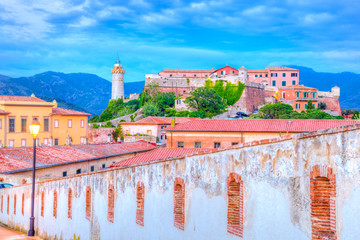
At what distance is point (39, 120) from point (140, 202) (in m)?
51.7

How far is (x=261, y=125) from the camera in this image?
4900 cm

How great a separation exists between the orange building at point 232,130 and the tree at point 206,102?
122ft

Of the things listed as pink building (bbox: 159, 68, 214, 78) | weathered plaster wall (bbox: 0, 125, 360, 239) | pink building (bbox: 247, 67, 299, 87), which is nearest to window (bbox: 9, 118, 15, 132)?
weathered plaster wall (bbox: 0, 125, 360, 239)

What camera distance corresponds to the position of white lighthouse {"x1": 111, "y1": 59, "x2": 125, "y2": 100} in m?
127

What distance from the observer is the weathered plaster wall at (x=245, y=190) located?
717cm

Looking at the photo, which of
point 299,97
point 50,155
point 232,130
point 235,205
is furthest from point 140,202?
point 299,97

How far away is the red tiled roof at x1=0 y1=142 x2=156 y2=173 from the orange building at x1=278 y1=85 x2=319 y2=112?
66839mm

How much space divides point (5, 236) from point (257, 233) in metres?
14.0

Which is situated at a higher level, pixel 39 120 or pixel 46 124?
pixel 39 120

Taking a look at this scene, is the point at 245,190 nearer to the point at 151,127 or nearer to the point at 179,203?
the point at 179,203

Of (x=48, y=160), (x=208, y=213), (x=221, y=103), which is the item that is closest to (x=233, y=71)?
(x=221, y=103)

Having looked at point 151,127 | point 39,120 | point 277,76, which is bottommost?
point 151,127

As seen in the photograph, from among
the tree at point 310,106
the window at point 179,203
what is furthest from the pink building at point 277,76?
the window at point 179,203

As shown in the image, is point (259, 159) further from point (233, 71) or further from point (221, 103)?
point (233, 71)
